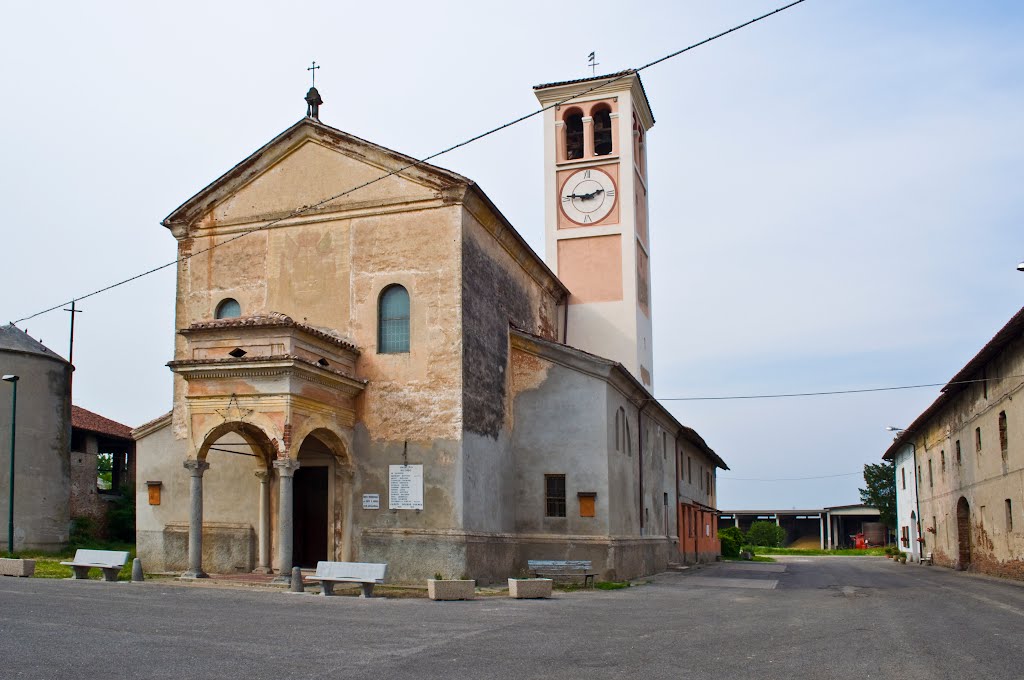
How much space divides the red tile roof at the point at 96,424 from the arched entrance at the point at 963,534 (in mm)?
34393

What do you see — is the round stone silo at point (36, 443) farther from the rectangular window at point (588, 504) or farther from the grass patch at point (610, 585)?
the grass patch at point (610, 585)

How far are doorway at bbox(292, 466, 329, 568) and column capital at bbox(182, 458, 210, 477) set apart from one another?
10.3 ft

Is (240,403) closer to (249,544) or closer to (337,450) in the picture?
(337,450)

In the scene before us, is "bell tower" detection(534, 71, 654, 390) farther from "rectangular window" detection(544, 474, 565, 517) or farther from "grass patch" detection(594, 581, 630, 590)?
"grass patch" detection(594, 581, 630, 590)

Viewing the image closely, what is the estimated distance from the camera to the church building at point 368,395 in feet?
66.2

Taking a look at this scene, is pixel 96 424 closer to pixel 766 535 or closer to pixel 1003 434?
pixel 1003 434

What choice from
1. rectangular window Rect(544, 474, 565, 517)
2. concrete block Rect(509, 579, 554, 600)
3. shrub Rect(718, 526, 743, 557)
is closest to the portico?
concrete block Rect(509, 579, 554, 600)

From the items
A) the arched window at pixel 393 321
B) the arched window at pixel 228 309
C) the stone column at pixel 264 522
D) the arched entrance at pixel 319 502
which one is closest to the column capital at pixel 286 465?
the arched entrance at pixel 319 502

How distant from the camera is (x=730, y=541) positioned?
5119 centimetres

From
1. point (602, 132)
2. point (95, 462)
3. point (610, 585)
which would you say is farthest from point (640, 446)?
point (95, 462)

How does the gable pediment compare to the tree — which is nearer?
the gable pediment

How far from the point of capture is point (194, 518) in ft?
66.3

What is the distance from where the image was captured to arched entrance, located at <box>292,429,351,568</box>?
2175 cm

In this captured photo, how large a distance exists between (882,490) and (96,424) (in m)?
60.7
